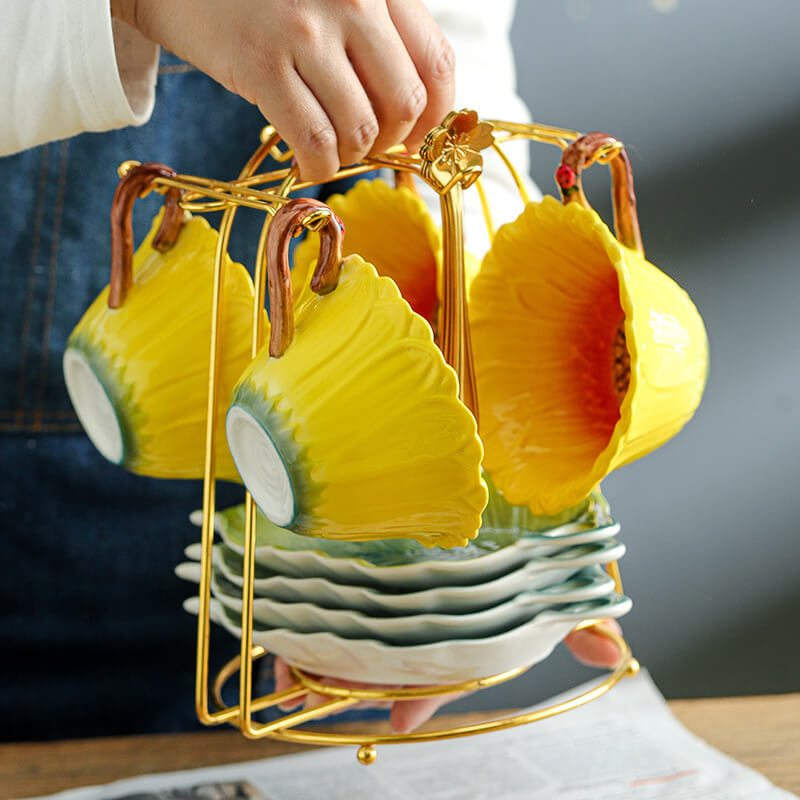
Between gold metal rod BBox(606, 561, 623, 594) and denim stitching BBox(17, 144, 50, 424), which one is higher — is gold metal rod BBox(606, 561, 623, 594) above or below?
below

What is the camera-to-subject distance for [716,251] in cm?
83

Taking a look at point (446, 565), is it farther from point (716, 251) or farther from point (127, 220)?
point (716, 251)

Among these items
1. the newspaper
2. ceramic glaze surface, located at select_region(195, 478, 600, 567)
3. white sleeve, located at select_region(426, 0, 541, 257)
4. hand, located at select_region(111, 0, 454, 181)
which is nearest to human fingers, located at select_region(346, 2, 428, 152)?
hand, located at select_region(111, 0, 454, 181)

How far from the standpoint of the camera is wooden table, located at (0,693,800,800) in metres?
0.48


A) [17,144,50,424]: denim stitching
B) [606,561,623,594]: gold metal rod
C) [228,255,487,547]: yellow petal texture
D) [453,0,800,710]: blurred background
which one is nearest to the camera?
[228,255,487,547]: yellow petal texture

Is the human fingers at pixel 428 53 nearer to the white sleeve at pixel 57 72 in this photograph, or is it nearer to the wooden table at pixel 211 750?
the white sleeve at pixel 57 72

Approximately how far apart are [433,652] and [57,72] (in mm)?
240

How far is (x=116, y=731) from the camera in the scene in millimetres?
702

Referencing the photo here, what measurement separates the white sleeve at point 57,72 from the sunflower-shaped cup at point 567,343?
151 millimetres

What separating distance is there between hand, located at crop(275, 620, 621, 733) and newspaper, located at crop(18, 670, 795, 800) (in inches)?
2.3

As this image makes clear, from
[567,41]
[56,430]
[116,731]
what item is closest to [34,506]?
[56,430]

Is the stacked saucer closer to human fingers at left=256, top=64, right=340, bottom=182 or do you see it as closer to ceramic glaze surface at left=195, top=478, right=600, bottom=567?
ceramic glaze surface at left=195, top=478, right=600, bottom=567

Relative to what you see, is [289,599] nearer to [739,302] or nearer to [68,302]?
[68,302]

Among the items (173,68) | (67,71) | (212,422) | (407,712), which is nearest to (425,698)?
(407,712)
